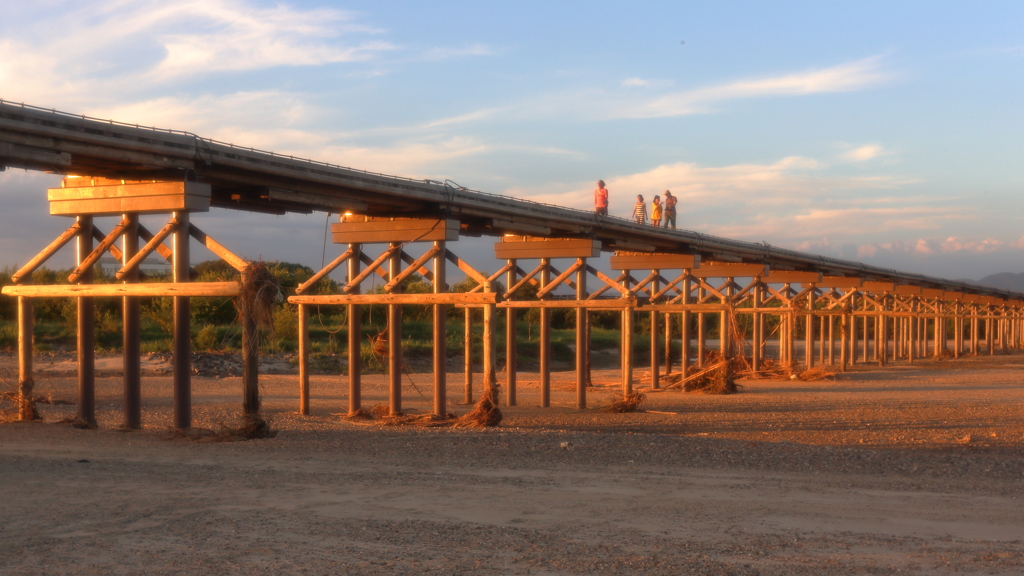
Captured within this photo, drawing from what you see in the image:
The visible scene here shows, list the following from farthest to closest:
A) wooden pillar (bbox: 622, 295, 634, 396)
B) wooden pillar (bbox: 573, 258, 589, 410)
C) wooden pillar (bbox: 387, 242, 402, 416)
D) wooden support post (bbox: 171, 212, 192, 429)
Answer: wooden pillar (bbox: 573, 258, 589, 410) → wooden pillar (bbox: 622, 295, 634, 396) → wooden pillar (bbox: 387, 242, 402, 416) → wooden support post (bbox: 171, 212, 192, 429)

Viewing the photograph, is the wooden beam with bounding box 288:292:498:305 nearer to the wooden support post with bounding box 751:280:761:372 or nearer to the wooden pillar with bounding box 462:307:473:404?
the wooden pillar with bounding box 462:307:473:404

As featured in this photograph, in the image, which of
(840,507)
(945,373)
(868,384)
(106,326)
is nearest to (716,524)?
(840,507)

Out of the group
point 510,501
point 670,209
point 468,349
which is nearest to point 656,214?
point 670,209

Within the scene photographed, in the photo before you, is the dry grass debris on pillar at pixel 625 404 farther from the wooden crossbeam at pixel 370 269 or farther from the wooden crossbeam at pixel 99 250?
the wooden crossbeam at pixel 99 250

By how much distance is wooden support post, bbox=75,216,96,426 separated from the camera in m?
13.7

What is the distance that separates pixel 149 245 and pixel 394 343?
5063 millimetres

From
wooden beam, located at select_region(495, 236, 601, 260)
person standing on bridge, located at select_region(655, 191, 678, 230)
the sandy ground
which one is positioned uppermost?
person standing on bridge, located at select_region(655, 191, 678, 230)

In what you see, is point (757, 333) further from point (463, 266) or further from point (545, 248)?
point (463, 266)

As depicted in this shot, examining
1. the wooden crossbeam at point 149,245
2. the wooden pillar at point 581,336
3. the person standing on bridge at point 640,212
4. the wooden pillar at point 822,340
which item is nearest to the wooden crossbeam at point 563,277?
the wooden pillar at point 581,336

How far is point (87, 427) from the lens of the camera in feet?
44.6

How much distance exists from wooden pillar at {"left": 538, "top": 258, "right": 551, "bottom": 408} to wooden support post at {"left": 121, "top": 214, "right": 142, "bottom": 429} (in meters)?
9.19

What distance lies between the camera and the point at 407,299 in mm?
15008

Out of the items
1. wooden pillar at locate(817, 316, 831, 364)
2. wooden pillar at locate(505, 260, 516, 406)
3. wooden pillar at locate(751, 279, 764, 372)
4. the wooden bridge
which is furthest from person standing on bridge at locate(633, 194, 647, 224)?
wooden pillar at locate(817, 316, 831, 364)

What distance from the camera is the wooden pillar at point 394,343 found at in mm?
16188
